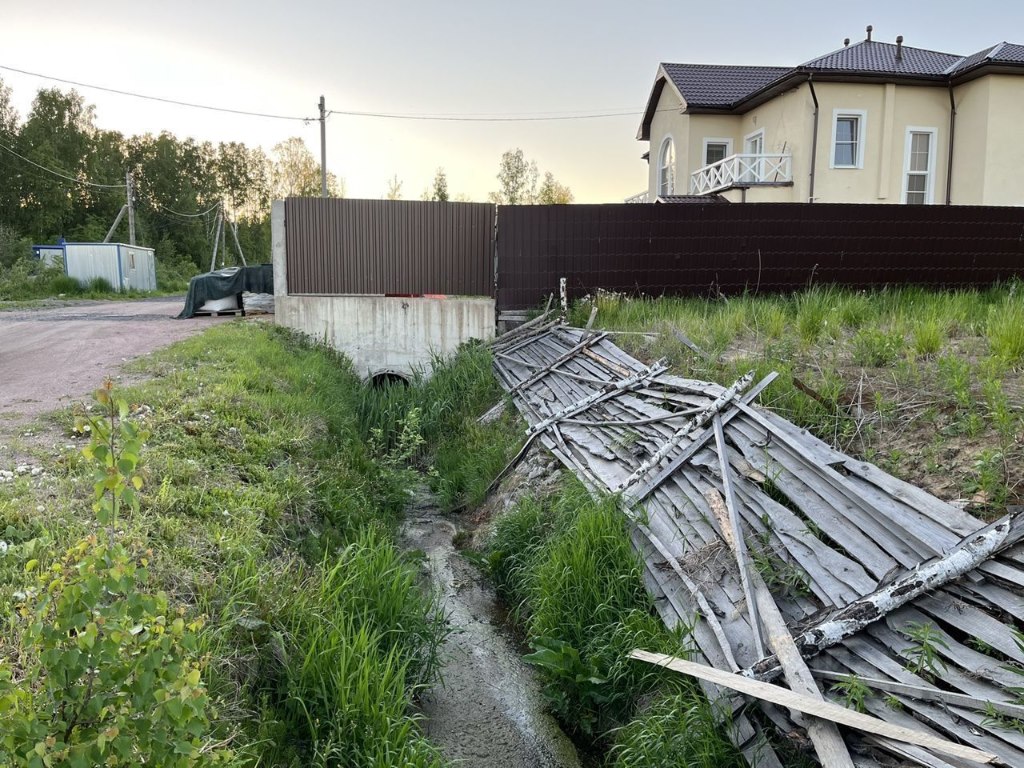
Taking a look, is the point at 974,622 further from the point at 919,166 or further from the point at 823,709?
the point at 919,166

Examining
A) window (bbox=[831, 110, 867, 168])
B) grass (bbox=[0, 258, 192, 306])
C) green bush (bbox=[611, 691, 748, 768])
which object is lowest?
green bush (bbox=[611, 691, 748, 768])

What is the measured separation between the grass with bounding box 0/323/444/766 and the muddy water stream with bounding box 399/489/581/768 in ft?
0.80

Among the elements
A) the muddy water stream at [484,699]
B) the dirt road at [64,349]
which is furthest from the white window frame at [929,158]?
the dirt road at [64,349]

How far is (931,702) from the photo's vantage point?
2.78 m

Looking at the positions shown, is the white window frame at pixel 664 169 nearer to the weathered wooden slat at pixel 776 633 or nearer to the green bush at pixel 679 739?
the weathered wooden slat at pixel 776 633

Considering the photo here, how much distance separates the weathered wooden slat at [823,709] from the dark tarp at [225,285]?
15.0 m

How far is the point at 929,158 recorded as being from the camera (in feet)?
54.0

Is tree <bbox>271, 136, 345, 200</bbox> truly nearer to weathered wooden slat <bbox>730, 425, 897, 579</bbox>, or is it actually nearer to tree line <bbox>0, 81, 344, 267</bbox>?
tree line <bbox>0, 81, 344, 267</bbox>

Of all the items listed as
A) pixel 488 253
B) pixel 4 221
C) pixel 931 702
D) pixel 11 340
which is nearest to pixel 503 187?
pixel 4 221

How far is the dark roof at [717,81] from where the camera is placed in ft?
62.9

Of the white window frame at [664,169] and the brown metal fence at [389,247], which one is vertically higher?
the white window frame at [664,169]

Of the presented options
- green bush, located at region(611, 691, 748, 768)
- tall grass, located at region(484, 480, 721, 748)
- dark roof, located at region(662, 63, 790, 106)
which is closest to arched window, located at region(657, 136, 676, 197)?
dark roof, located at region(662, 63, 790, 106)

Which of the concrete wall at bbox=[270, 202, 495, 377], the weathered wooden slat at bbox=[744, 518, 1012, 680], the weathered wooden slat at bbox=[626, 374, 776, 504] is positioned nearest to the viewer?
the weathered wooden slat at bbox=[744, 518, 1012, 680]

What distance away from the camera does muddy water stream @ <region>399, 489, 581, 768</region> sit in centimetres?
407
